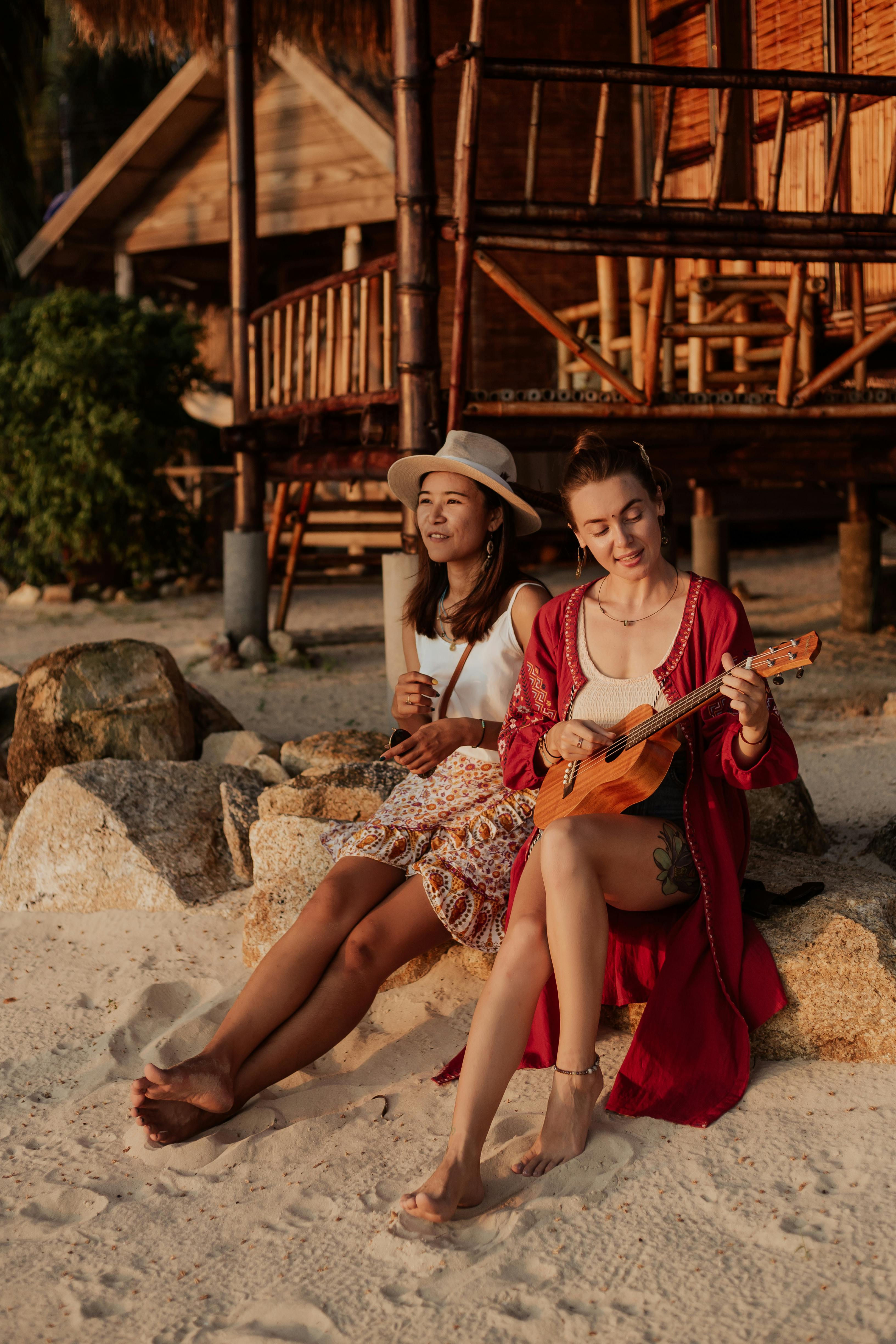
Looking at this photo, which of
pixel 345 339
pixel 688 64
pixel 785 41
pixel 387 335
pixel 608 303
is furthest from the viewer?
pixel 688 64

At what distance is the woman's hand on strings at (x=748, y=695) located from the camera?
8.30 feet

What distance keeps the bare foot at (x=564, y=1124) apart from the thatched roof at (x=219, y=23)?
849 cm

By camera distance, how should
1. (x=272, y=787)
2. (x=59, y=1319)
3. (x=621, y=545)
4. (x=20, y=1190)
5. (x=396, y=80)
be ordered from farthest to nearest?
1. (x=396, y=80)
2. (x=272, y=787)
3. (x=621, y=545)
4. (x=20, y=1190)
5. (x=59, y=1319)

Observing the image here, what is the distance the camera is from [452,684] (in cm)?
339

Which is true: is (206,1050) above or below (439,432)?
below

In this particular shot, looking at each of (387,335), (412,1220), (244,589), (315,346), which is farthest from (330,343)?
(412,1220)

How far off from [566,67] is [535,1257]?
16.0 feet

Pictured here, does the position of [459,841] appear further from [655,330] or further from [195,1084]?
[655,330]

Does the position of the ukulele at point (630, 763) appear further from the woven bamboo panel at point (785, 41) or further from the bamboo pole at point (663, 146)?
the woven bamboo panel at point (785, 41)

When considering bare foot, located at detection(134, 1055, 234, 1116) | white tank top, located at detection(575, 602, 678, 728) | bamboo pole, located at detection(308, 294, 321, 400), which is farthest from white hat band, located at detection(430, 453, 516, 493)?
bamboo pole, located at detection(308, 294, 321, 400)

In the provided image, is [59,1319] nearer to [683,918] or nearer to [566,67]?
[683,918]

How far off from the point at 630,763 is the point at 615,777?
47 mm

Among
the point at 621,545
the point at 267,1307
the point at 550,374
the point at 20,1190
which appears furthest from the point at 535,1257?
the point at 550,374

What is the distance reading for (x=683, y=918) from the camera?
2844 mm
